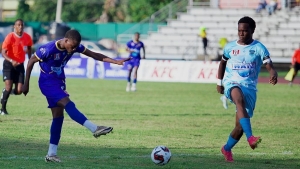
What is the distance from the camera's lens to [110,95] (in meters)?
27.2

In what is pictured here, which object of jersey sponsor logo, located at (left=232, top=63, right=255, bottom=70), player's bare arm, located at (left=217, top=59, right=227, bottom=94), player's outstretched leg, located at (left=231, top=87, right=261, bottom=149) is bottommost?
player's outstretched leg, located at (left=231, top=87, right=261, bottom=149)

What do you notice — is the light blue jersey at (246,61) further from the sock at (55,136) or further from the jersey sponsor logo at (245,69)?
the sock at (55,136)

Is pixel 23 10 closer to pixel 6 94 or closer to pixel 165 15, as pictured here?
pixel 165 15

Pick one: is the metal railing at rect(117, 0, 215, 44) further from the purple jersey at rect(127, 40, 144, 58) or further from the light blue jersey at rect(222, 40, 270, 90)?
the light blue jersey at rect(222, 40, 270, 90)

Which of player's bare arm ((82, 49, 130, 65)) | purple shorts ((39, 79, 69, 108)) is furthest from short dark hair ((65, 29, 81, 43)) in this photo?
purple shorts ((39, 79, 69, 108))

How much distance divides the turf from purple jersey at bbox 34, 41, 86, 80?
131 cm

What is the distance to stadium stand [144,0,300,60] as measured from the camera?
47.0 m

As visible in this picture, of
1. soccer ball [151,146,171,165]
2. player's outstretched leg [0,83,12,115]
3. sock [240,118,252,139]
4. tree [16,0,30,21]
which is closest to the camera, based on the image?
soccer ball [151,146,171,165]

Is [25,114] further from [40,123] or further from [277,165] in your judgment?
[277,165]

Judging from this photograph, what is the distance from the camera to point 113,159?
11562 mm

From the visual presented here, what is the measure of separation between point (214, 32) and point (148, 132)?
34083 millimetres

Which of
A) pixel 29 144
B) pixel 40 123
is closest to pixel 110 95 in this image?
pixel 40 123

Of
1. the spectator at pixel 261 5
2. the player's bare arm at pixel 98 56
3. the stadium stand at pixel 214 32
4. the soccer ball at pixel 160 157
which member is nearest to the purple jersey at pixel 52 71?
the player's bare arm at pixel 98 56

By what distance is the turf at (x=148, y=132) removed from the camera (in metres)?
11.5
